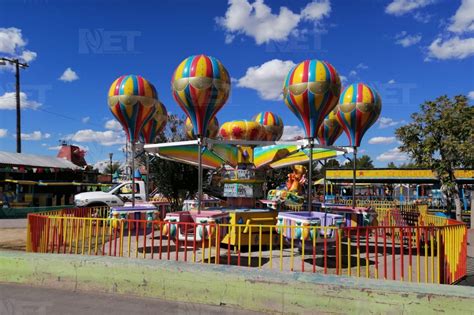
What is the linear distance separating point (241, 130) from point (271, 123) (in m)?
2.64

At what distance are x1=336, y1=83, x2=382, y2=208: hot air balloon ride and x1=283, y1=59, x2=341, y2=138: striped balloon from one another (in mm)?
2214

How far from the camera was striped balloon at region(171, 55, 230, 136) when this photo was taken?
9078 millimetres

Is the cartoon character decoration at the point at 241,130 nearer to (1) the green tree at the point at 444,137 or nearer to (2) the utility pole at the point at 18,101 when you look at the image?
(1) the green tree at the point at 444,137

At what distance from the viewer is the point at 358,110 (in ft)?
36.9

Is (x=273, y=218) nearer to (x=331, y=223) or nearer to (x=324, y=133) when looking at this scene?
(x=331, y=223)

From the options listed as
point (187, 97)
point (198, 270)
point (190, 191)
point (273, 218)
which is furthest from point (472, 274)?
point (190, 191)

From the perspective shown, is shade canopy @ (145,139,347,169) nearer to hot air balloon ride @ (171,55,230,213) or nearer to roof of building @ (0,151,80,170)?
hot air balloon ride @ (171,55,230,213)

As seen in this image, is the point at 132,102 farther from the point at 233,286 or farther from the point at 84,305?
the point at 233,286

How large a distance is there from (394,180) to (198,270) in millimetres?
29673

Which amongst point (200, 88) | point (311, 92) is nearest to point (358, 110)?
point (311, 92)

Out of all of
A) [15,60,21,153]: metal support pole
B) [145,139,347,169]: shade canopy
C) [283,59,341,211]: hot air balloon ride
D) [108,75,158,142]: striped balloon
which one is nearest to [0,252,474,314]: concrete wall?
[283,59,341,211]: hot air balloon ride

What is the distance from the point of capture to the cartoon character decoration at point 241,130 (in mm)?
11914

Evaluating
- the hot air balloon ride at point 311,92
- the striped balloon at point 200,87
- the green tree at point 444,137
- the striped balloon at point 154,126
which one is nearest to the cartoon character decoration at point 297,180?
the green tree at point 444,137

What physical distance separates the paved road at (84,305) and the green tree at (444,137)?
1719 cm
